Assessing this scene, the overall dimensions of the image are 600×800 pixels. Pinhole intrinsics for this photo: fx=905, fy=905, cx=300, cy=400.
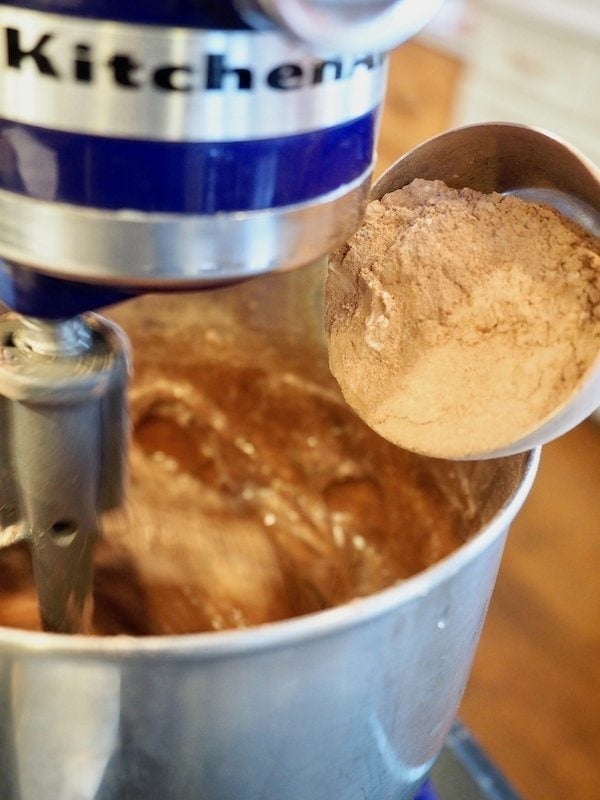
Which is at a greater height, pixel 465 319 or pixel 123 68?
pixel 123 68

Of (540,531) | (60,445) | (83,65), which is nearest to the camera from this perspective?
(83,65)

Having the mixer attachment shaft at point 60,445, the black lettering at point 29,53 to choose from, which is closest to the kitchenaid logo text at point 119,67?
the black lettering at point 29,53

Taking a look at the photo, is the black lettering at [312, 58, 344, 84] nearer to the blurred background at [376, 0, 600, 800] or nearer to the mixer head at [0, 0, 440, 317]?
the mixer head at [0, 0, 440, 317]

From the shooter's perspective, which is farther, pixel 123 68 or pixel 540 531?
pixel 540 531

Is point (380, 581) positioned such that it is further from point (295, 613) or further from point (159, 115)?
point (159, 115)

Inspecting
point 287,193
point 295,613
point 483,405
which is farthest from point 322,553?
point 287,193

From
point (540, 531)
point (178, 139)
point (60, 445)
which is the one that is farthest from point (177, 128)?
point (540, 531)

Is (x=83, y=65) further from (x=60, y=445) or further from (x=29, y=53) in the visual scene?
(x=60, y=445)
